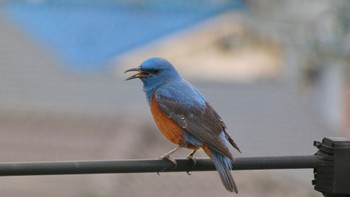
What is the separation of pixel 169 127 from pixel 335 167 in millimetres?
1272

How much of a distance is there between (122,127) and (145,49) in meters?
7.91

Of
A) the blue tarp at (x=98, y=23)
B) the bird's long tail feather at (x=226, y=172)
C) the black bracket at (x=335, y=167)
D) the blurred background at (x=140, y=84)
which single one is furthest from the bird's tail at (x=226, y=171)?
the blue tarp at (x=98, y=23)

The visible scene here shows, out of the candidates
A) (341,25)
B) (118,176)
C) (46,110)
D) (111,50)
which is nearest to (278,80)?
(341,25)

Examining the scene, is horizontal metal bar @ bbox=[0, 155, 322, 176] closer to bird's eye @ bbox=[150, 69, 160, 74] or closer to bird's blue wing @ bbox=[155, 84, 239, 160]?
bird's blue wing @ bbox=[155, 84, 239, 160]

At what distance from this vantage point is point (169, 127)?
5.62 meters

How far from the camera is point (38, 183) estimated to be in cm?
1373

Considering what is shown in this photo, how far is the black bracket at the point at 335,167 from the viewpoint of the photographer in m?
4.50

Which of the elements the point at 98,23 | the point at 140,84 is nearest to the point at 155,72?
the point at 140,84

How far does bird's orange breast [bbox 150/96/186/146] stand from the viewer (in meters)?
5.59

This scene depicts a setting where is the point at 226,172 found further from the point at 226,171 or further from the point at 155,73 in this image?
the point at 155,73

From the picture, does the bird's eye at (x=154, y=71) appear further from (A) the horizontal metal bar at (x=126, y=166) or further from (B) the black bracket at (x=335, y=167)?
(B) the black bracket at (x=335, y=167)

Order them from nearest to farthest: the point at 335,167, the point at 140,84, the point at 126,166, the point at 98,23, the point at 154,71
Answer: the point at 126,166 → the point at 335,167 → the point at 154,71 → the point at 140,84 → the point at 98,23

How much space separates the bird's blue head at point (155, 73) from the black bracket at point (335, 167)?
151 centimetres

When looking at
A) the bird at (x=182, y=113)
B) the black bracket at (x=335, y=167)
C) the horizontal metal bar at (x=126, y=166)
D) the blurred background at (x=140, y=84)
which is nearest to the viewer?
the horizontal metal bar at (x=126, y=166)
